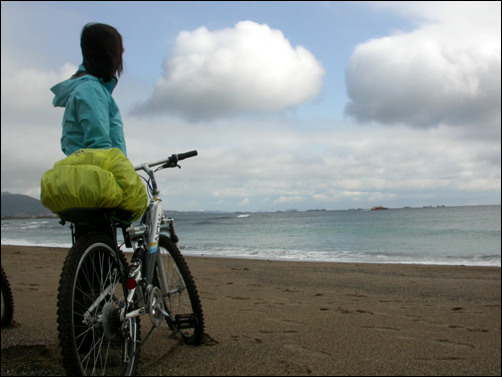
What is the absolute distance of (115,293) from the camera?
218 cm

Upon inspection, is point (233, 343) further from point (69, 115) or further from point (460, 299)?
point (460, 299)

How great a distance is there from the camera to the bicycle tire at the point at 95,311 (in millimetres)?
1695

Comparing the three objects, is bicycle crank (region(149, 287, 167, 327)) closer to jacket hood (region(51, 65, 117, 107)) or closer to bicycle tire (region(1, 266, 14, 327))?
jacket hood (region(51, 65, 117, 107))

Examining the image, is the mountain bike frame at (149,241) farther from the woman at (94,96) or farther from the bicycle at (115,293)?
the woman at (94,96)

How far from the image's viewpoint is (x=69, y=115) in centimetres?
214

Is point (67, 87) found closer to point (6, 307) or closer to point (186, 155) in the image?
point (186, 155)

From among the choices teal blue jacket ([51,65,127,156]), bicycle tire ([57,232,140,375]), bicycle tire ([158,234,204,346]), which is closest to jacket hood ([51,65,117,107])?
teal blue jacket ([51,65,127,156])

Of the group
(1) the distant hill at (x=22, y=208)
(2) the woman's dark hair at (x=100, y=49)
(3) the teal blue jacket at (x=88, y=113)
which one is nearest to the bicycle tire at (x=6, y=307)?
(3) the teal blue jacket at (x=88, y=113)

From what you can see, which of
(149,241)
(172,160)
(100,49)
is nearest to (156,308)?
(149,241)

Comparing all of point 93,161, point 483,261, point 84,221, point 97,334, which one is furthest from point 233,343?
point 483,261

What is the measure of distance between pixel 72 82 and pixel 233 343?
6.90 ft

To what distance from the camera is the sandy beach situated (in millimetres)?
2496

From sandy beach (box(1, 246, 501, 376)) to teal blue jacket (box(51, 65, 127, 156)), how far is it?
140 centimetres

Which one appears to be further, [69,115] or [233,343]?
[233,343]
